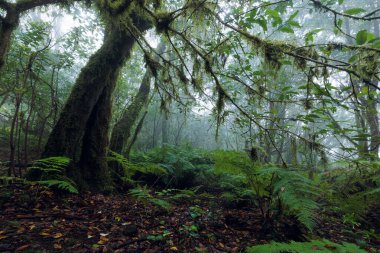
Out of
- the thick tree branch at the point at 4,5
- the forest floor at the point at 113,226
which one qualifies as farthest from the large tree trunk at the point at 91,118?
the thick tree branch at the point at 4,5

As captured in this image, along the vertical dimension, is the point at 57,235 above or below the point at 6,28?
below

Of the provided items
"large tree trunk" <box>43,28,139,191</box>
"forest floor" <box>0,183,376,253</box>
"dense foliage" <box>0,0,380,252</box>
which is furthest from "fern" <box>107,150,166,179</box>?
"forest floor" <box>0,183,376,253</box>

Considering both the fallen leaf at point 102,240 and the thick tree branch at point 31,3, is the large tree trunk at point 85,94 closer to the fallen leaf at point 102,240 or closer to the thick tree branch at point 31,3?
the thick tree branch at point 31,3

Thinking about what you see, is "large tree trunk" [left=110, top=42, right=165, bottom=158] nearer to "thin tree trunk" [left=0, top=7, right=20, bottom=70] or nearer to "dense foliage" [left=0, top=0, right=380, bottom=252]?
"dense foliage" [left=0, top=0, right=380, bottom=252]

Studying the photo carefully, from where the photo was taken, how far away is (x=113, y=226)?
3.03 metres

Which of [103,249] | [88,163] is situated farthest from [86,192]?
[103,249]

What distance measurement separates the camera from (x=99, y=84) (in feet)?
15.4

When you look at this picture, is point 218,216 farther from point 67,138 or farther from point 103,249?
point 67,138

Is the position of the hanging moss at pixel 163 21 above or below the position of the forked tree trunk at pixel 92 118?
above

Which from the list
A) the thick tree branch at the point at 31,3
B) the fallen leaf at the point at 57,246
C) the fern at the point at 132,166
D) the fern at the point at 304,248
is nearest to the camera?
the fern at the point at 304,248

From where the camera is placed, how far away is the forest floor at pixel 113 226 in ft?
7.99

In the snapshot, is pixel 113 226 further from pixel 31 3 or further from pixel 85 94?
pixel 31 3

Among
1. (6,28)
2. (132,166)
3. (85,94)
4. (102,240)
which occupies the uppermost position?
(6,28)

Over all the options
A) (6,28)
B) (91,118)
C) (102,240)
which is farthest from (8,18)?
(102,240)
